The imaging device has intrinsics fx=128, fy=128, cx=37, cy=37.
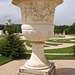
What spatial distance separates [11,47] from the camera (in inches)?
345

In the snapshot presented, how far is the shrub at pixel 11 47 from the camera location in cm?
866

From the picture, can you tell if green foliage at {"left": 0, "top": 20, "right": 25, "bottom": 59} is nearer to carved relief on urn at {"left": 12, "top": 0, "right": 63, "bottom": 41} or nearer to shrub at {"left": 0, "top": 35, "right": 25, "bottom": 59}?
shrub at {"left": 0, "top": 35, "right": 25, "bottom": 59}

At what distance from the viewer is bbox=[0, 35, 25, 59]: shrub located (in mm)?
8656

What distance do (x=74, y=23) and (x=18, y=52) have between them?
212 ft

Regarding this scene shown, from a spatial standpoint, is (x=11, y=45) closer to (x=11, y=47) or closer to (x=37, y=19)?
(x=11, y=47)

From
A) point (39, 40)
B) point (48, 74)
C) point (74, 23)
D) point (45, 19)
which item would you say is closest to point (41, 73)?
point (48, 74)

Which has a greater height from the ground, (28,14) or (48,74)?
(28,14)

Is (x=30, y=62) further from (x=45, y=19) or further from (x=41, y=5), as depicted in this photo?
(x=41, y=5)

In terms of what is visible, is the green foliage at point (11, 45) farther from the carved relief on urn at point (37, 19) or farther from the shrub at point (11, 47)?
the carved relief on urn at point (37, 19)

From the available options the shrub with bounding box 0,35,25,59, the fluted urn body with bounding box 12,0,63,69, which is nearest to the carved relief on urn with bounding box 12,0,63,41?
the fluted urn body with bounding box 12,0,63,69

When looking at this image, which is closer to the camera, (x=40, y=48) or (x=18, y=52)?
(x=40, y=48)

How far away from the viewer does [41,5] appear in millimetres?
4086

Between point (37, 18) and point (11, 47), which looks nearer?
point (37, 18)

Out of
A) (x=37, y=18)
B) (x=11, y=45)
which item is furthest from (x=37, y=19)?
(x=11, y=45)
